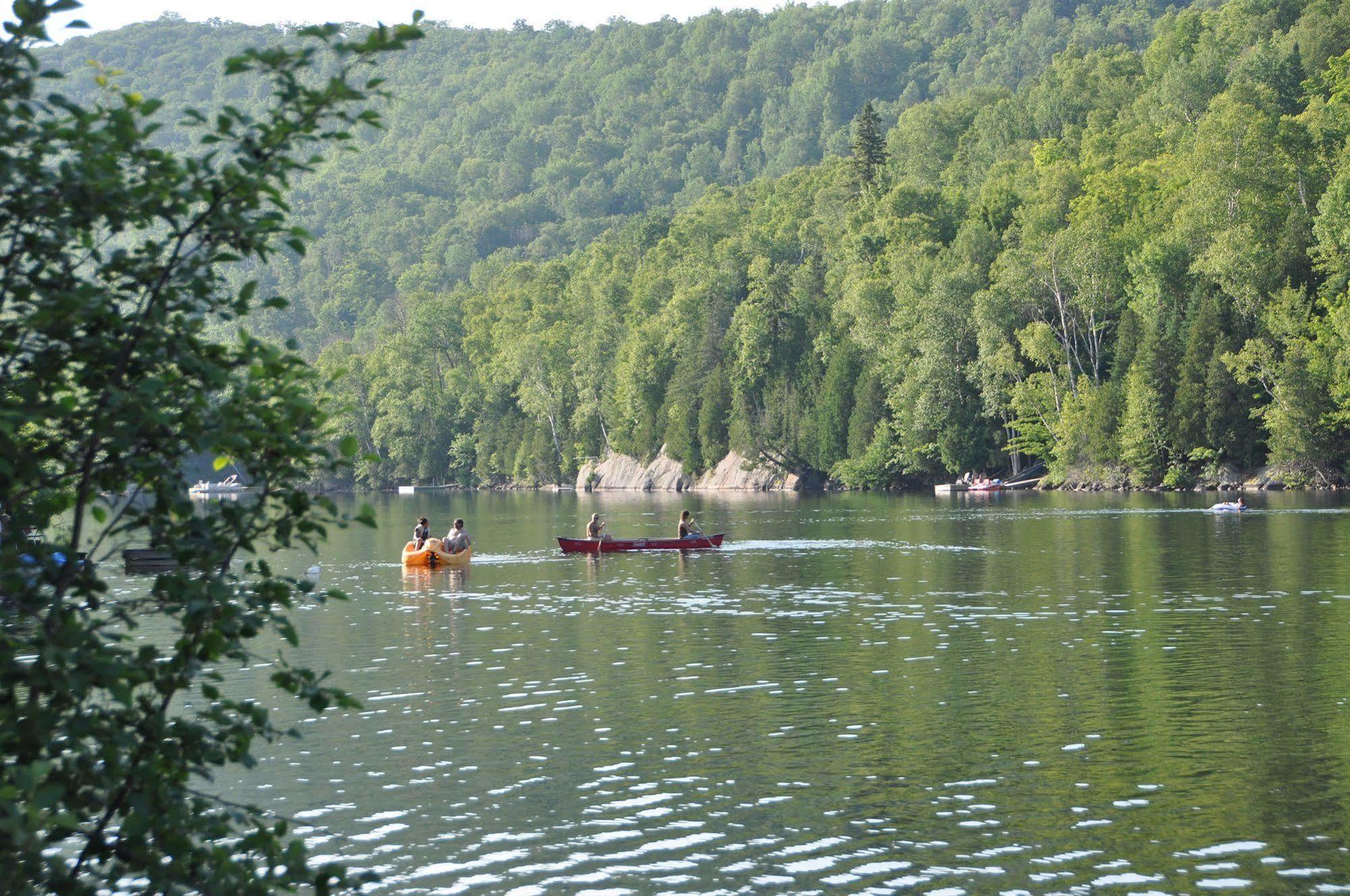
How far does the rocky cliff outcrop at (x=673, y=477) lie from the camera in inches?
5108

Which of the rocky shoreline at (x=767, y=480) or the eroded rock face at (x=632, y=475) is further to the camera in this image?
the eroded rock face at (x=632, y=475)

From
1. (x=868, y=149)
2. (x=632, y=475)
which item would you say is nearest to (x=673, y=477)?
(x=632, y=475)

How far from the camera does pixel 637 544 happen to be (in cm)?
5547

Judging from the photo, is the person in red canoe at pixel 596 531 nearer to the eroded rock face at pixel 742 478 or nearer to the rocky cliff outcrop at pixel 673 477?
the eroded rock face at pixel 742 478

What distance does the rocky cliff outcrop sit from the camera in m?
130

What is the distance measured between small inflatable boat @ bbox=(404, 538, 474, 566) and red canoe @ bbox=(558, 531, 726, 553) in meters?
5.27

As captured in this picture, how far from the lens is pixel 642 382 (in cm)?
14650

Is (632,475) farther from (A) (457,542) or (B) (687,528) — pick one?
(A) (457,542)

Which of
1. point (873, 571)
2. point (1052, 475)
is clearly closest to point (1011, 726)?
point (873, 571)

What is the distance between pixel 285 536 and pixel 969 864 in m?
8.47

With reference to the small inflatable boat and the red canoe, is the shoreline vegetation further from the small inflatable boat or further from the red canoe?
the small inflatable boat

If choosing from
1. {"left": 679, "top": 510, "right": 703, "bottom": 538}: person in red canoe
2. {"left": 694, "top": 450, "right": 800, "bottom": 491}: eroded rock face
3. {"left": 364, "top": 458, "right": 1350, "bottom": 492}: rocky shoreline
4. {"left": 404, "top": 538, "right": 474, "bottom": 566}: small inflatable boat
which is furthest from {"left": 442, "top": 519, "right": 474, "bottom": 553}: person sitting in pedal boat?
{"left": 694, "top": 450, "right": 800, "bottom": 491}: eroded rock face

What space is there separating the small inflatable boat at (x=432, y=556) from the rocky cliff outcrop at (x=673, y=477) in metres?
78.4

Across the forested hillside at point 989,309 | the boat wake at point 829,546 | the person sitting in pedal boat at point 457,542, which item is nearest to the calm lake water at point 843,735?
the person sitting in pedal boat at point 457,542
